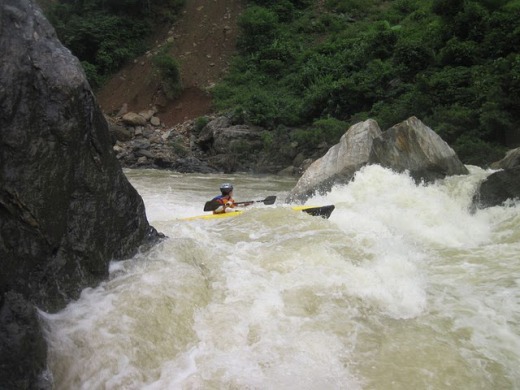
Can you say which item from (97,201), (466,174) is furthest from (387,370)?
(466,174)

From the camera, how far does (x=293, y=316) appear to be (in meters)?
3.72

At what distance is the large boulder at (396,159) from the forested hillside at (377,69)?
114 inches

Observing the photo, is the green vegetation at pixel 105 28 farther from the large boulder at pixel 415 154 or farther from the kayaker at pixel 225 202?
the kayaker at pixel 225 202

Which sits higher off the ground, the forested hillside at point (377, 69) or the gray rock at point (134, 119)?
the forested hillside at point (377, 69)

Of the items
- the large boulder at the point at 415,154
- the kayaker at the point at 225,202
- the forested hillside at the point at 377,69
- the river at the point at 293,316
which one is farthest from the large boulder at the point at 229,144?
the river at the point at 293,316

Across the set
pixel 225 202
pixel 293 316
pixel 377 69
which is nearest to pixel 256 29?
pixel 377 69

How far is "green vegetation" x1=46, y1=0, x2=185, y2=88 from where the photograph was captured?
84.9 ft

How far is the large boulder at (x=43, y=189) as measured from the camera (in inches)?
108

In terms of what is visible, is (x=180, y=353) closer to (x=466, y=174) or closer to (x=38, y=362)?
(x=38, y=362)

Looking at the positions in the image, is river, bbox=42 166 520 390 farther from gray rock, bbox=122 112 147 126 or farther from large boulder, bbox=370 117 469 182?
gray rock, bbox=122 112 147 126

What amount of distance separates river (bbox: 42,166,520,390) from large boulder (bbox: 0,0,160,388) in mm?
230

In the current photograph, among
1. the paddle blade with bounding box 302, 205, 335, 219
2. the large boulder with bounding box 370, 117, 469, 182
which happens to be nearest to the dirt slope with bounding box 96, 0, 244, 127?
the large boulder with bounding box 370, 117, 469, 182

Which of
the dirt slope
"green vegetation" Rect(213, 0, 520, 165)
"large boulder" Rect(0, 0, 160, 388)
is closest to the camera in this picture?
"large boulder" Rect(0, 0, 160, 388)

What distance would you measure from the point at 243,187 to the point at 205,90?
12.0 metres
